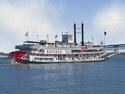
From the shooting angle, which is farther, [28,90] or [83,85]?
[83,85]

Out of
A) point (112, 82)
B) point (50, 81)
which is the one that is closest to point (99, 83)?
point (112, 82)

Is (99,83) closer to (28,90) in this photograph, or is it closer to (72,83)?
(72,83)

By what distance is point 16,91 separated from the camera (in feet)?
335

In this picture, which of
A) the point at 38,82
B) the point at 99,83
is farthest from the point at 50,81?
the point at 99,83

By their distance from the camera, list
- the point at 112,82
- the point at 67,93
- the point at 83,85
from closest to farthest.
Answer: the point at 67,93
the point at 83,85
the point at 112,82

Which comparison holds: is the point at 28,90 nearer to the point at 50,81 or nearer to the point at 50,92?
the point at 50,92

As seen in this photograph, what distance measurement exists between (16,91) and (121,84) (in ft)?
74.2

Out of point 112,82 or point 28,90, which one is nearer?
point 28,90

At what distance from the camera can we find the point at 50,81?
124 meters

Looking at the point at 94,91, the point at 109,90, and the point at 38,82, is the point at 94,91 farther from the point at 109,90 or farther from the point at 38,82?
the point at 38,82

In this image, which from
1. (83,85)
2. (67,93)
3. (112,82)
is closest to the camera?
(67,93)

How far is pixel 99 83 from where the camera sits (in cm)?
11719

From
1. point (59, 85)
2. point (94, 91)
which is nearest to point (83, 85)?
point (59, 85)

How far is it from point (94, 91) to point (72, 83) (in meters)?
17.7
